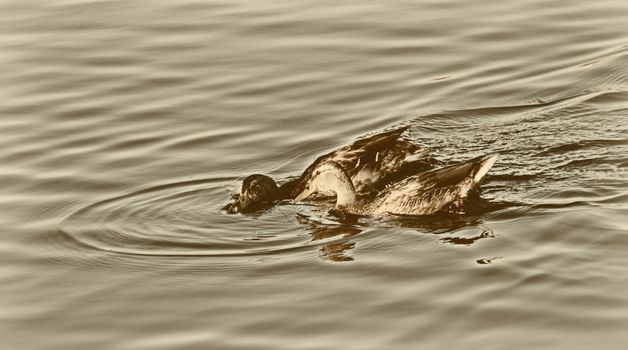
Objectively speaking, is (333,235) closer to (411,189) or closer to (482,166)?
(411,189)

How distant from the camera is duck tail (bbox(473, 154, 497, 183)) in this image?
11422 millimetres

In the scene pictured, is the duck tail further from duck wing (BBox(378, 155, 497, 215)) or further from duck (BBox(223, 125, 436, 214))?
duck (BBox(223, 125, 436, 214))

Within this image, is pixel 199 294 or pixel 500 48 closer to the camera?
pixel 199 294

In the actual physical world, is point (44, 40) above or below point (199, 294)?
above

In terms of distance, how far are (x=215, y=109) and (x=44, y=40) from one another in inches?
135

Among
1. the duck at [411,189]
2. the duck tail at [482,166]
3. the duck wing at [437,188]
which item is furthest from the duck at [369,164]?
the duck tail at [482,166]

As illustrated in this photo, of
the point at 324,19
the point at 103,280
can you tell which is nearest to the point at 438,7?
the point at 324,19

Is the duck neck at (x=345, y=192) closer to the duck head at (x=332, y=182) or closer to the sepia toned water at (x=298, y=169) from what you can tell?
the duck head at (x=332, y=182)

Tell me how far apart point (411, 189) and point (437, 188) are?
0.24 metres

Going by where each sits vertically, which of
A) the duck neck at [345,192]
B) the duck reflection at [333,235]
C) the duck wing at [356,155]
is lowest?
the duck reflection at [333,235]

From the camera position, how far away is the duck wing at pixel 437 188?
11469 mm

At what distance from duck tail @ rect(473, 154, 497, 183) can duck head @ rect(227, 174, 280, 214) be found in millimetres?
1762

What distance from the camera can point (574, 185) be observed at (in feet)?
37.4

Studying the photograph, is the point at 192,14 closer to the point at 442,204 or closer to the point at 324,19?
the point at 324,19
